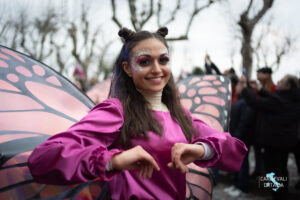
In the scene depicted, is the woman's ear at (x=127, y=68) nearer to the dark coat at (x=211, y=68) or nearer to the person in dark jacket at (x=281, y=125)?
the dark coat at (x=211, y=68)

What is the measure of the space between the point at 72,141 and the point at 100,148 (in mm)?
110

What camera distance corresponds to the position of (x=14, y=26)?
15.1 m

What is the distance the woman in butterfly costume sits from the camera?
0.95 meters

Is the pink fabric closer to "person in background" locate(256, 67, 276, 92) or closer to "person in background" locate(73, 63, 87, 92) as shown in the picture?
"person in background" locate(256, 67, 276, 92)

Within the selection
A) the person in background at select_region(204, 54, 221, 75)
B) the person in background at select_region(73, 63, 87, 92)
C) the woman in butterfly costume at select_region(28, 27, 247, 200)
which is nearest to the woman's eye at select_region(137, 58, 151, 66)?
the woman in butterfly costume at select_region(28, 27, 247, 200)

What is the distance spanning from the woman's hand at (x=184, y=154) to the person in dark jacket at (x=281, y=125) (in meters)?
2.62

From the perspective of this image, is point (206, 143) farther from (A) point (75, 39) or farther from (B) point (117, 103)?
(A) point (75, 39)

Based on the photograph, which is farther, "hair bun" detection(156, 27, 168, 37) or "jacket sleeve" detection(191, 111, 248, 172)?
"hair bun" detection(156, 27, 168, 37)

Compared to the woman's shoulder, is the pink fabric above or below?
below

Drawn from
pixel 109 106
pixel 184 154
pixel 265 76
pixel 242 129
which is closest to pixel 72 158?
pixel 109 106

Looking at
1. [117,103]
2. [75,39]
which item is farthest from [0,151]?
[75,39]

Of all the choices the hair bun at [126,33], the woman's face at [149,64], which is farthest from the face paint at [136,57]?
the hair bun at [126,33]

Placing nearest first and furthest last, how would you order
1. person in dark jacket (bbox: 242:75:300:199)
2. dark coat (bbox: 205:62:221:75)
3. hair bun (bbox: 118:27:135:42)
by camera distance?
1. hair bun (bbox: 118:27:135:42)
2. dark coat (bbox: 205:62:221:75)
3. person in dark jacket (bbox: 242:75:300:199)

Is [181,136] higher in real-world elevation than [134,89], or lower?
lower
